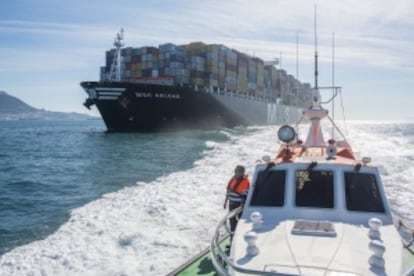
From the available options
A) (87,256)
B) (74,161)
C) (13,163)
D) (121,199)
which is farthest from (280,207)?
(13,163)

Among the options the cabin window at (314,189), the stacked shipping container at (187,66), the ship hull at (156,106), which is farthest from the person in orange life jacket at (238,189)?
the stacked shipping container at (187,66)

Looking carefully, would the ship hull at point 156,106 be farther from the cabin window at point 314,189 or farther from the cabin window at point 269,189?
the cabin window at point 314,189

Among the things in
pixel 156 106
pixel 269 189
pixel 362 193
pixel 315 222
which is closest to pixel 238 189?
pixel 269 189

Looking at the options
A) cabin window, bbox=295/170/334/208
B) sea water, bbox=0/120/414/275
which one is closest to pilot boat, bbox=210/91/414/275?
cabin window, bbox=295/170/334/208

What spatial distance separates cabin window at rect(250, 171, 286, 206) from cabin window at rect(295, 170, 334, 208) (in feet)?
0.79

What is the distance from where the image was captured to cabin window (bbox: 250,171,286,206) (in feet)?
18.8

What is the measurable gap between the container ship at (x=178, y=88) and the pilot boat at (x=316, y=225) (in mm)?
38049

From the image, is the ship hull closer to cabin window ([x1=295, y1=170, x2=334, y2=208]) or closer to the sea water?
the sea water

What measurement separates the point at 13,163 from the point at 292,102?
6748cm

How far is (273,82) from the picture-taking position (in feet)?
242

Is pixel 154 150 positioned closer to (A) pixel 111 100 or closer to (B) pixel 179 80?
(A) pixel 111 100

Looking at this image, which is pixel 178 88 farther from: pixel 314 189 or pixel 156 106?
pixel 314 189

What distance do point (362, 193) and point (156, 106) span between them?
4017 cm

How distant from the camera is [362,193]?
18.2ft
